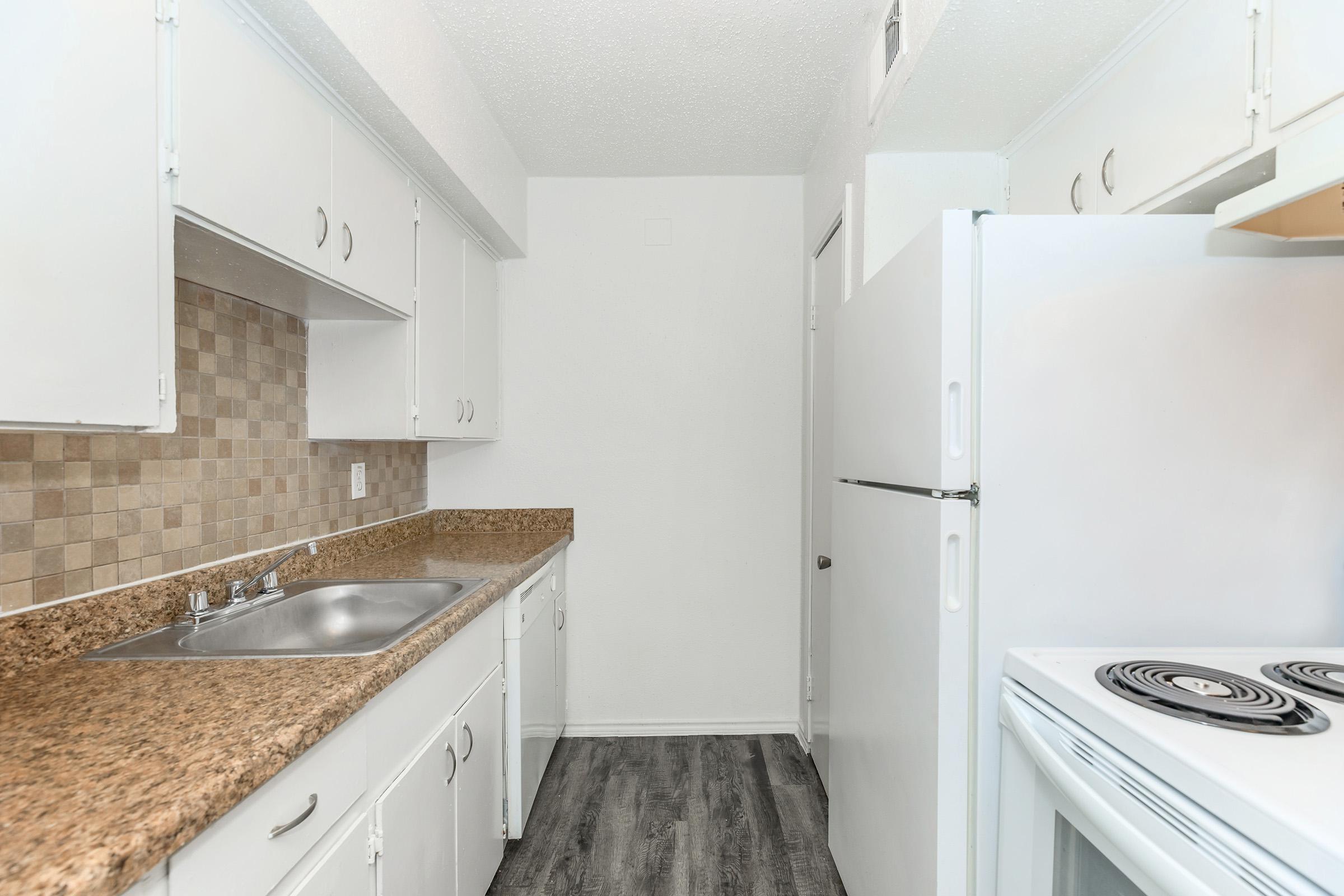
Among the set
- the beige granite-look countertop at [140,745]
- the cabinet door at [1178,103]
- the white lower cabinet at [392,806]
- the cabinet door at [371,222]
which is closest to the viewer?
the beige granite-look countertop at [140,745]

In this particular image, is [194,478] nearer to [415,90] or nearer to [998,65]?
[415,90]

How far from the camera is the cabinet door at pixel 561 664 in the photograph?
8.99ft

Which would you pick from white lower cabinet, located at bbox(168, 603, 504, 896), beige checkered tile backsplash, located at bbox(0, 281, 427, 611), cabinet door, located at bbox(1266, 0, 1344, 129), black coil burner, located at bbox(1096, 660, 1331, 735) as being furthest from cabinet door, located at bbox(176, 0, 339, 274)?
cabinet door, located at bbox(1266, 0, 1344, 129)

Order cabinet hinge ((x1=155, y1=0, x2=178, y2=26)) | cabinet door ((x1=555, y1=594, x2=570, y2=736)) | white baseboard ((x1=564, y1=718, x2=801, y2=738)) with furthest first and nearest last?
white baseboard ((x1=564, y1=718, x2=801, y2=738)), cabinet door ((x1=555, y1=594, x2=570, y2=736)), cabinet hinge ((x1=155, y1=0, x2=178, y2=26))

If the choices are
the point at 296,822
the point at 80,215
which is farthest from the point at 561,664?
the point at 80,215

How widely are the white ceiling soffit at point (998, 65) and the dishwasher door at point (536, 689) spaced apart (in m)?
1.81

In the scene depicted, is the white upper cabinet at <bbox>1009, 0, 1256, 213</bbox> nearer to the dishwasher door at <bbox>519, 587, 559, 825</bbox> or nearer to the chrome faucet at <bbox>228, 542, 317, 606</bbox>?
the dishwasher door at <bbox>519, 587, 559, 825</bbox>

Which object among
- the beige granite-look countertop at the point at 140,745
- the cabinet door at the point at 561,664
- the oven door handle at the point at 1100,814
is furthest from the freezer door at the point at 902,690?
the cabinet door at the point at 561,664

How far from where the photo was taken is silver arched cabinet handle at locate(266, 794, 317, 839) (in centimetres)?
87

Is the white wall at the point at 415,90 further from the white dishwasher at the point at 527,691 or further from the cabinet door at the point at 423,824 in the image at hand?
the cabinet door at the point at 423,824

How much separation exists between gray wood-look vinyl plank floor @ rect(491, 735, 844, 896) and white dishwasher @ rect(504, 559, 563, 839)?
0.14m

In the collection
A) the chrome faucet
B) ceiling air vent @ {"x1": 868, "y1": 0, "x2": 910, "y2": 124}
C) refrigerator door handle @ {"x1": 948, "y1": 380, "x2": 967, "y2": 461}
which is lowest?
the chrome faucet

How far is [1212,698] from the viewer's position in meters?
0.90

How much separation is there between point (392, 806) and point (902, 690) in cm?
99
